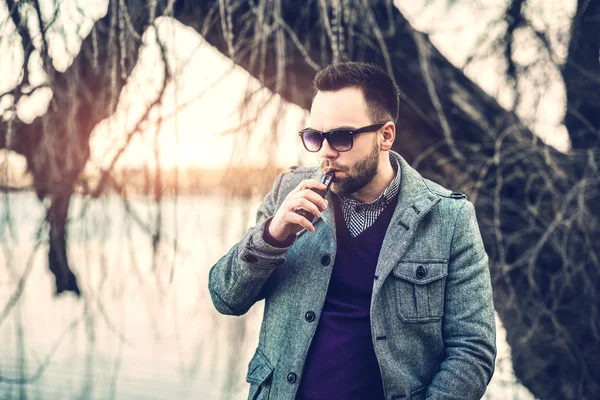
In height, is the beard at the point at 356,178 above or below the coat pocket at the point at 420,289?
above

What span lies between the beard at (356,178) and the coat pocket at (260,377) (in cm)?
50

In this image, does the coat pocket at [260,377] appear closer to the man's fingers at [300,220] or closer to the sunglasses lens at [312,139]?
the man's fingers at [300,220]

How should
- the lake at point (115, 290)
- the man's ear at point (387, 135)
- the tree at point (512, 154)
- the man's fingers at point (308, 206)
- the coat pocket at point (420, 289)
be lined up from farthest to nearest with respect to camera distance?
the tree at point (512, 154) → the lake at point (115, 290) → the man's ear at point (387, 135) → the coat pocket at point (420, 289) → the man's fingers at point (308, 206)

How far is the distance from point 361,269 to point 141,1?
146 centimetres

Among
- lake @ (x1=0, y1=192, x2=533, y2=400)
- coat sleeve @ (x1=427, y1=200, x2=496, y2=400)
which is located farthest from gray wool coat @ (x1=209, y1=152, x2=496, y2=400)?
lake @ (x1=0, y1=192, x2=533, y2=400)

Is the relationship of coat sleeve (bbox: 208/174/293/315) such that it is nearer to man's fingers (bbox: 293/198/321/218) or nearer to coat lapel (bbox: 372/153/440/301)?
man's fingers (bbox: 293/198/321/218)

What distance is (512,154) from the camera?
3070mm

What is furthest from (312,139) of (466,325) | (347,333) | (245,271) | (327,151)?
(466,325)

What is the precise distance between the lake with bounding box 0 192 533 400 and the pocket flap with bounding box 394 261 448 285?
0.91m

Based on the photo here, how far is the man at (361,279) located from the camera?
154cm

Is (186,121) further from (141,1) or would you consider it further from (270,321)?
(270,321)

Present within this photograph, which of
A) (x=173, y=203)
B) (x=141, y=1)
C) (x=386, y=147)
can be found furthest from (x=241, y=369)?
(x=141, y=1)

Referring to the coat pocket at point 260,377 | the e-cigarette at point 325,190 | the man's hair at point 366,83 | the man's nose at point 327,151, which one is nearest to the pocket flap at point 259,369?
the coat pocket at point 260,377

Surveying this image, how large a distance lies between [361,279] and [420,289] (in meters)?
0.15
